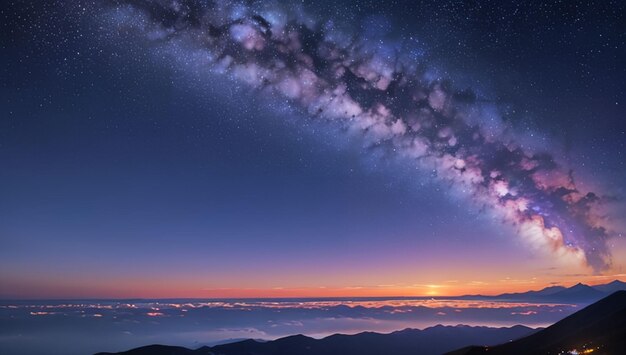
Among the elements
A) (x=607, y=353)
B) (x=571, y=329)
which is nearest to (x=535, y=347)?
(x=571, y=329)

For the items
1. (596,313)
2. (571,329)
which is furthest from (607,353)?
(596,313)

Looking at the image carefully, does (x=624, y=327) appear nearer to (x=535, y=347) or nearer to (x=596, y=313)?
(x=535, y=347)

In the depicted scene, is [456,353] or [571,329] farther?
[571,329]

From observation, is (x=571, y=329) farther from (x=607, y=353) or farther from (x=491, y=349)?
(x=607, y=353)

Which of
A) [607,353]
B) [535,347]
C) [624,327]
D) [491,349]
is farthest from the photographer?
[535,347]

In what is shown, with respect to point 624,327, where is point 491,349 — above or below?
below

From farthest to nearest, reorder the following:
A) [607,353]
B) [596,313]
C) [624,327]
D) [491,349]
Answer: [596,313]
[491,349]
[624,327]
[607,353]
